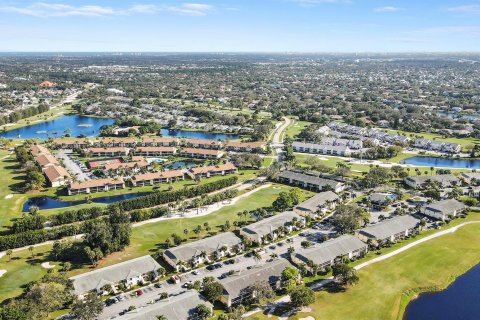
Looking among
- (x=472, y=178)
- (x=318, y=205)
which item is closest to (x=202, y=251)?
(x=318, y=205)

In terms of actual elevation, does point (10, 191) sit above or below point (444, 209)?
below

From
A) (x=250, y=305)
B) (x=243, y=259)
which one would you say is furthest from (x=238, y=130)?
(x=250, y=305)

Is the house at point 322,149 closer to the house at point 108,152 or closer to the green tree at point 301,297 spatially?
the house at point 108,152

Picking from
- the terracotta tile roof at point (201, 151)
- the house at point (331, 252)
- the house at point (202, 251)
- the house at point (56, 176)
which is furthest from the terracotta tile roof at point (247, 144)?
the house at point (331, 252)

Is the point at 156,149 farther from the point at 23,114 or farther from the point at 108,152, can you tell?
the point at 23,114

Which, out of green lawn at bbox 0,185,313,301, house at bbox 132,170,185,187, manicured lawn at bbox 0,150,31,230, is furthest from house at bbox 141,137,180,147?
green lawn at bbox 0,185,313,301

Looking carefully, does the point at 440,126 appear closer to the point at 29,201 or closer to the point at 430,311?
the point at 430,311
